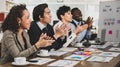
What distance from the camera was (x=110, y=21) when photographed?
4750 millimetres

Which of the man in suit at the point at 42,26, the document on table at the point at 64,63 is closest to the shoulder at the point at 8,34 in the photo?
the document on table at the point at 64,63

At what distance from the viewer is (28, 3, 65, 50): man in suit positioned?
9.95 feet

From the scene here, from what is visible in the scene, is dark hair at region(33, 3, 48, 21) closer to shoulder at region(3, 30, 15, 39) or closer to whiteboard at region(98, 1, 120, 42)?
shoulder at region(3, 30, 15, 39)

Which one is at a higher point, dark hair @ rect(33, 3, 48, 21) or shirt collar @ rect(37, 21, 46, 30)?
dark hair @ rect(33, 3, 48, 21)

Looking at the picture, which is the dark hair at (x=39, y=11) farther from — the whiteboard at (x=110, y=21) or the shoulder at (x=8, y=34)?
the whiteboard at (x=110, y=21)

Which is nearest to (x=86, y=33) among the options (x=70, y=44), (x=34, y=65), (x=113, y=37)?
(x=113, y=37)

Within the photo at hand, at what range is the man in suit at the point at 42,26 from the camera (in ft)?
9.95

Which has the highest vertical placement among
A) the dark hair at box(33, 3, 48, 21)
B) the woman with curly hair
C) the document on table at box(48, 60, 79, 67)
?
the dark hair at box(33, 3, 48, 21)

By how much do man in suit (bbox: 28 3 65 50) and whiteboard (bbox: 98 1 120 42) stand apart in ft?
5.85

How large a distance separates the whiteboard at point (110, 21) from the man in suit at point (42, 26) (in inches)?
70.3

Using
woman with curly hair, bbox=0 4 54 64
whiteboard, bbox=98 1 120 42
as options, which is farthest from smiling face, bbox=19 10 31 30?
whiteboard, bbox=98 1 120 42

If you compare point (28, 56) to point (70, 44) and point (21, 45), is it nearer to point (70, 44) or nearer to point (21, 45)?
point (21, 45)

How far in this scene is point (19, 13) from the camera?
8.20ft

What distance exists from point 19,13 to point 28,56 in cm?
47
